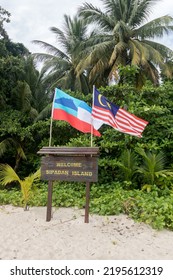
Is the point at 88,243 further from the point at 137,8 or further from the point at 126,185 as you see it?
the point at 137,8

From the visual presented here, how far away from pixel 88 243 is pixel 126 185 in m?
3.24

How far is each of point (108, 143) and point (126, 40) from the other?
8668 mm

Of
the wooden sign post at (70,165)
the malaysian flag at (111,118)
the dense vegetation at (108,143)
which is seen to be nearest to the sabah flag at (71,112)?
the malaysian flag at (111,118)

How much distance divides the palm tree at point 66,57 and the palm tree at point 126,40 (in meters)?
1.68

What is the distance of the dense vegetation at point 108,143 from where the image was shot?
5828mm

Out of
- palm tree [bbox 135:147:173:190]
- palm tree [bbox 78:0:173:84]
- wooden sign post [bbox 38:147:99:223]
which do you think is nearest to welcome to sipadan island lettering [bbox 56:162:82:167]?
wooden sign post [bbox 38:147:99:223]

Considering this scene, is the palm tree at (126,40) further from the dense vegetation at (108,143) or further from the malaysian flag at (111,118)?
the malaysian flag at (111,118)

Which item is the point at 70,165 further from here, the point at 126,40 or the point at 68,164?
the point at 126,40

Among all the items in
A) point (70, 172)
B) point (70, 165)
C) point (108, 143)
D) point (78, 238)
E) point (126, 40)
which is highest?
point (126, 40)

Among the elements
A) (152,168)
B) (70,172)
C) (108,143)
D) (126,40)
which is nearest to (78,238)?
(70,172)

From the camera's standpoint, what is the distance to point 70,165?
513 centimetres

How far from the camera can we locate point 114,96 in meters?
8.85

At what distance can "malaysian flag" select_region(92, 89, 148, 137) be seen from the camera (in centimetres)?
567
